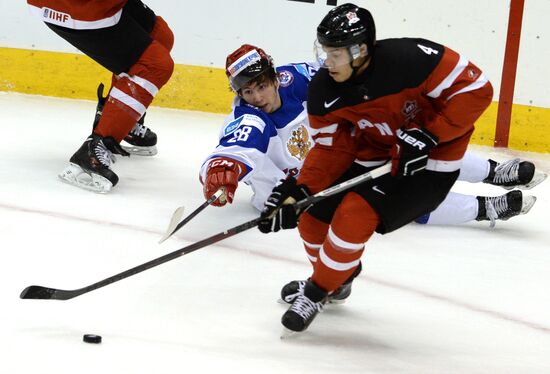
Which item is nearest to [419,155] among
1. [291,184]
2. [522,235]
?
[291,184]

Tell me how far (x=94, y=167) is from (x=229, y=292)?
1294mm

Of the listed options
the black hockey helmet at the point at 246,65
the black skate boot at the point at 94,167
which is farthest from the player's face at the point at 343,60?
the black skate boot at the point at 94,167

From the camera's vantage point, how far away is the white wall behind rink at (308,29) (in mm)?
5102

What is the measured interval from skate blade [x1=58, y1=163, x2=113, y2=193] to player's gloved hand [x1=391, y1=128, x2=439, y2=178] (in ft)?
5.89

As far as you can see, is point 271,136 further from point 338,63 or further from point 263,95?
point 338,63

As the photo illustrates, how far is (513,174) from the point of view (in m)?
3.58

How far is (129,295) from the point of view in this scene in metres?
2.75

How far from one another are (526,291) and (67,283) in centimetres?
145

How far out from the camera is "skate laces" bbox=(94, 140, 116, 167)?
398 centimetres

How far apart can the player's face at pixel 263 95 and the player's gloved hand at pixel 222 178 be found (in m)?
0.31

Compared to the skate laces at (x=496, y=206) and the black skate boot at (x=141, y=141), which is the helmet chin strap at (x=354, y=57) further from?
the black skate boot at (x=141, y=141)

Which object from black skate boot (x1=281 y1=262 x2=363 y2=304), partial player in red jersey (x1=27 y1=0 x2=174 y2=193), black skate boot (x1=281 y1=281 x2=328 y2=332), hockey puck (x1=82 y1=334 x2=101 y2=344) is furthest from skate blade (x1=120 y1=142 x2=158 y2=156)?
hockey puck (x1=82 y1=334 x2=101 y2=344)

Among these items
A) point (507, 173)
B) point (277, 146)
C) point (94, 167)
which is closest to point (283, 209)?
point (277, 146)

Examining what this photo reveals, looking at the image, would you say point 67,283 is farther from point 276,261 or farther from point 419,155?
point 419,155
